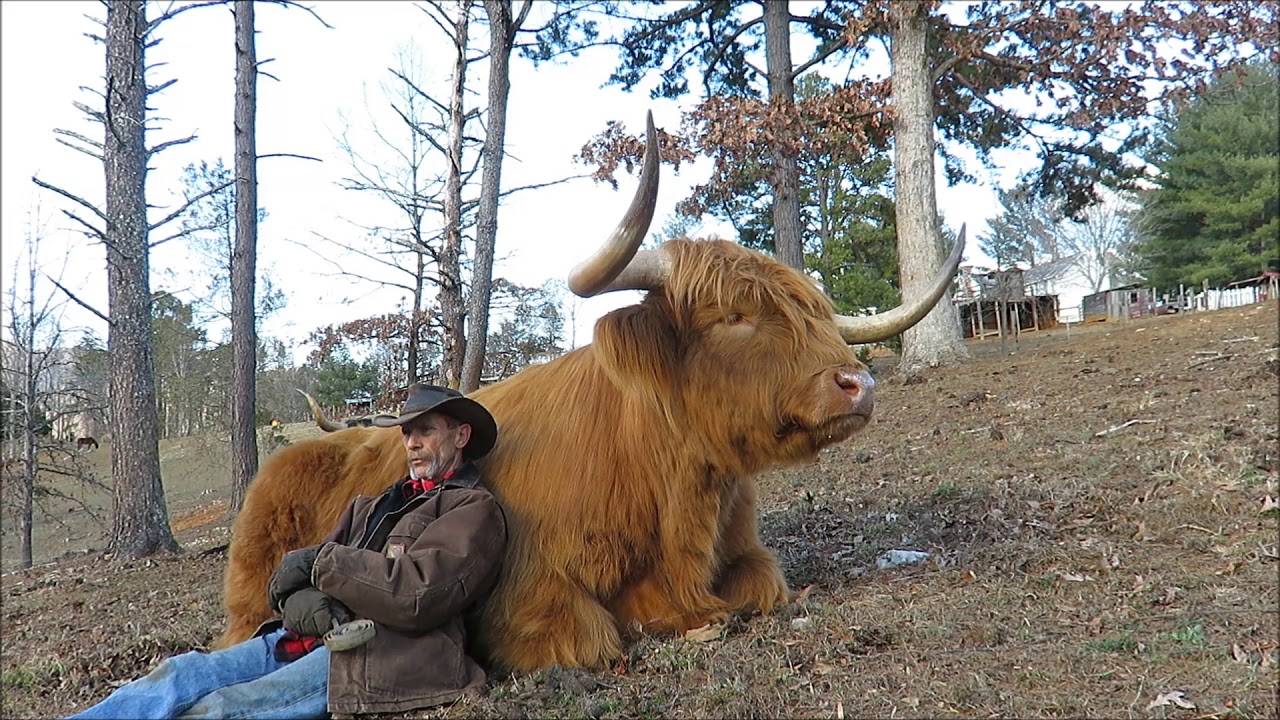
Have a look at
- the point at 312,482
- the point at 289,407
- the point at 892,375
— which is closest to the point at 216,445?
the point at 289,407

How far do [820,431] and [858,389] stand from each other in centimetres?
25

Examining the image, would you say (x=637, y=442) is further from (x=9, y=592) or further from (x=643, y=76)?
(x=643, y=76)

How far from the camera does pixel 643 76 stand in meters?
14.8

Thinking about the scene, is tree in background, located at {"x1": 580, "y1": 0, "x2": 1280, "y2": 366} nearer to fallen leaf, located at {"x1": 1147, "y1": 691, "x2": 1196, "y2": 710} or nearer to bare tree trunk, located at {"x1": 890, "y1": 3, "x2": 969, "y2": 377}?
bare tree trunk, located at {"x1": 890, "y1": 3, "x2": 969, "y2": 377}

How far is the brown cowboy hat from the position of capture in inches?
138

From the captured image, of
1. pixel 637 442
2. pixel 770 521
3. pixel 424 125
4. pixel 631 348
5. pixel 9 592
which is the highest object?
pixel 424 125

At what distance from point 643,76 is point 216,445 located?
16223 millimetres

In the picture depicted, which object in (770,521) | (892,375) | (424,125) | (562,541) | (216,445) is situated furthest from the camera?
(216,445)

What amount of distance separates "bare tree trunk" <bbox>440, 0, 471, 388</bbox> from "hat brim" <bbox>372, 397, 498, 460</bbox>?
5338 millimetres

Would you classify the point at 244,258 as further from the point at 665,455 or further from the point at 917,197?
the point at 665,455

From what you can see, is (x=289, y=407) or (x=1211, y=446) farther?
(x=289, y=407)

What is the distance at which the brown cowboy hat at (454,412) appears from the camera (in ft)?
11.5

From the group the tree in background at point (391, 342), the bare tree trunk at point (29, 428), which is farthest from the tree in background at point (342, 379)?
the bare tree trunk at point (29, 428)

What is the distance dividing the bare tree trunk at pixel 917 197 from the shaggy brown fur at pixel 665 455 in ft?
30.2
